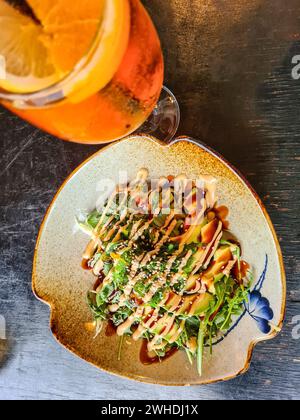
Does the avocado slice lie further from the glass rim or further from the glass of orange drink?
the glass rim

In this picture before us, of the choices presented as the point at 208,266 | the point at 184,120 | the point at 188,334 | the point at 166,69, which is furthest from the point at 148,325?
the point at 166,69

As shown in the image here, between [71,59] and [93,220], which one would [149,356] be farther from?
[71,59]

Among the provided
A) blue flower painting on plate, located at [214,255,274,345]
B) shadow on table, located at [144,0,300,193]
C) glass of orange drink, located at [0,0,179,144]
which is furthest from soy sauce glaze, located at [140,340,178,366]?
glass of orange drink, located at [0,0,179,144]

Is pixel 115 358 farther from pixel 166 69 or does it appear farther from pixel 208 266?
pixel 166 69

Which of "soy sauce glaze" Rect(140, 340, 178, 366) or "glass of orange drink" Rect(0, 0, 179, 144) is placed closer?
"glass of orange drink" Rect(0, 0, 179, 144)

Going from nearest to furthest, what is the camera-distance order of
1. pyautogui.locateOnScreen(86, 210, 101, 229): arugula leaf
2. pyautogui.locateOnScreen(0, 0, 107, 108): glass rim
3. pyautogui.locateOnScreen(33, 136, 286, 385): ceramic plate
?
pyautogui.locateOnScreen(0, 0, 107, 108): glass rim → pyautogui.locateOnScreen(33, 136, 286, 385): ceramic plate → pyautogui.locateOnScreen(86, 210, 101, 229): arugula leaf
